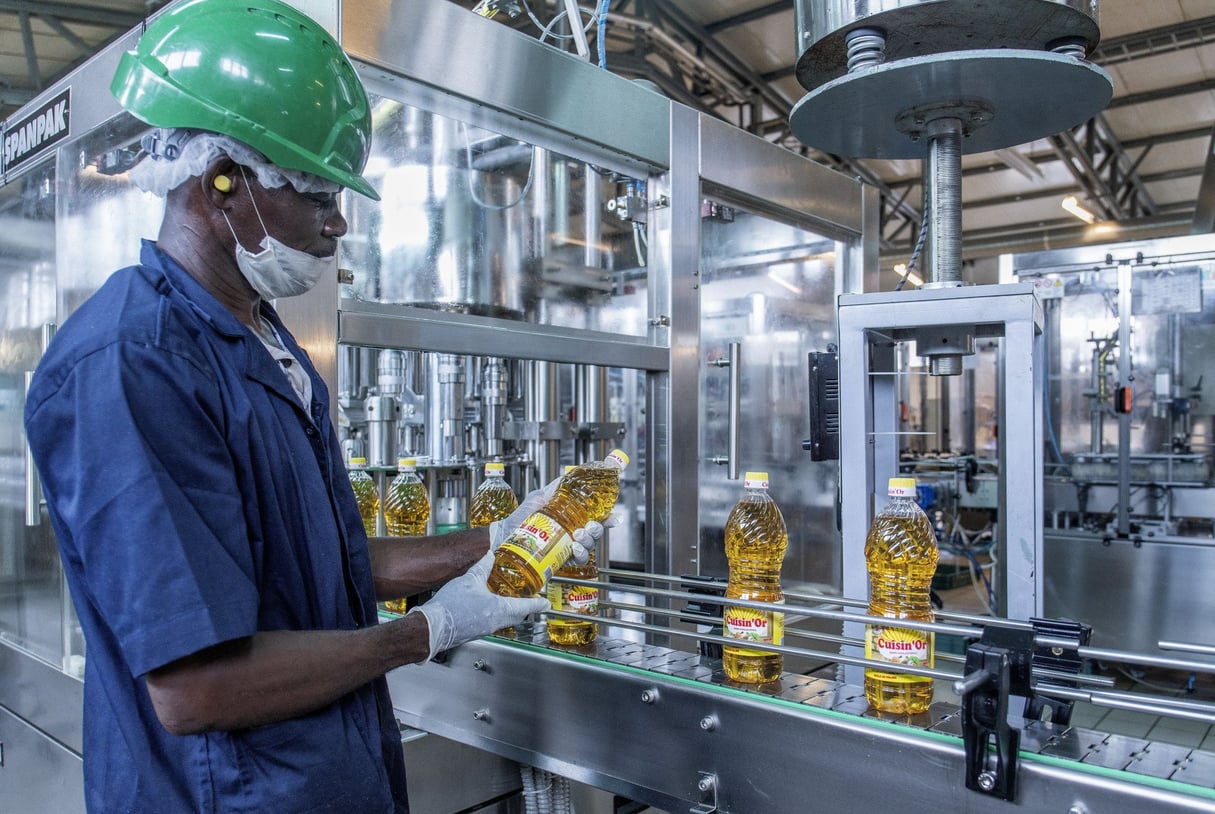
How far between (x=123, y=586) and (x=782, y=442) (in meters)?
2.88

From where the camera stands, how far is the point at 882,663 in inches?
43.8

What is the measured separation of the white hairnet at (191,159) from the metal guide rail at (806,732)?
32.9 inches

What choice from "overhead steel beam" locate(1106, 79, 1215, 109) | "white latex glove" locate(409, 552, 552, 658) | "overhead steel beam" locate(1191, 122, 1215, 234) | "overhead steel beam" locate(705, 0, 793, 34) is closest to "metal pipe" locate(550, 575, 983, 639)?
"white latex glove" locate(409, 552, 552, 658)

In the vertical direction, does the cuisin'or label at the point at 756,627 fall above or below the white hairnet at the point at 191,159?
below

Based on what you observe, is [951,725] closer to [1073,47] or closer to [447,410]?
[1073,47]

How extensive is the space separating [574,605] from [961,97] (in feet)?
3.60

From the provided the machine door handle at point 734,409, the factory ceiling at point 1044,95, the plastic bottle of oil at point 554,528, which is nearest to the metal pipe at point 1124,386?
the factory ceiling at point 1044,95

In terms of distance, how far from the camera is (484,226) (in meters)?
2.75

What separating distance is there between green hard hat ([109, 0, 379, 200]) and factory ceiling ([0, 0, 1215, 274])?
2.35 feet

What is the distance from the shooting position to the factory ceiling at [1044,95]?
4477mm

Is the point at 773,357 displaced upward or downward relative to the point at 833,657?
upward

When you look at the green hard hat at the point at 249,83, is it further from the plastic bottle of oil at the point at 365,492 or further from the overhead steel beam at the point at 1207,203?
the overhead steel beam at the point at 1207,203

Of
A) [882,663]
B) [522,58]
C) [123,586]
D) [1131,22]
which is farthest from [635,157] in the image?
[1131,22]

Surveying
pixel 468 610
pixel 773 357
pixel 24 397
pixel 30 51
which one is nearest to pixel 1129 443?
pixel 773 357
